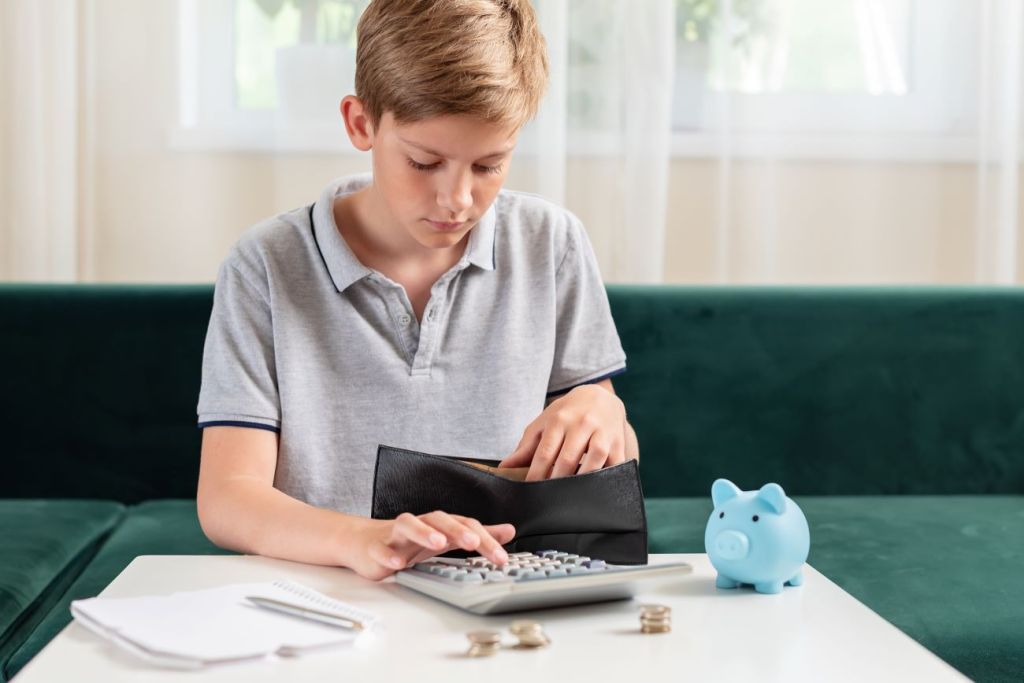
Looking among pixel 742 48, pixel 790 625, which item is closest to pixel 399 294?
A: pixel 790 625

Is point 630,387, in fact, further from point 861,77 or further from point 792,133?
point 861,77

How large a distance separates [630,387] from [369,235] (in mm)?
708

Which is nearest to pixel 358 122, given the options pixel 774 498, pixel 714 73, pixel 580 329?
pixel 580 329

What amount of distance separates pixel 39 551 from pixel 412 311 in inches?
22.9

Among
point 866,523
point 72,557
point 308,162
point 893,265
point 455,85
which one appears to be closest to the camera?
point 455,85

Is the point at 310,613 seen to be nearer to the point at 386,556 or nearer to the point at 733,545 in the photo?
the point at 386,556

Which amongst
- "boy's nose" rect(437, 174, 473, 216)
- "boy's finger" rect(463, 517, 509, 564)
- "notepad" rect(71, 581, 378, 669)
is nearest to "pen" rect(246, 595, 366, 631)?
"notepad" rect(71, 581, 378, 669)

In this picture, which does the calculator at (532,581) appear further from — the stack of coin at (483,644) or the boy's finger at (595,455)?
the boy's finger at (595,455)

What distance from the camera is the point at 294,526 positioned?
92 centimetres

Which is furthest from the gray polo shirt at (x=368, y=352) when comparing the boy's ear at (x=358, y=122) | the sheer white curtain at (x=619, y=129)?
the sheer white curtain at (x=619, y=129)

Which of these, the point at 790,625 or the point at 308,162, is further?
the point at 308,162

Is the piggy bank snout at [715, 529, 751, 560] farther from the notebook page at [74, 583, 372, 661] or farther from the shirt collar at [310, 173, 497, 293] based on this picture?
the shirt collar at [310, 173, 497, 293]

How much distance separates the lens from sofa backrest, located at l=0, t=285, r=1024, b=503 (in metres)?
1.85

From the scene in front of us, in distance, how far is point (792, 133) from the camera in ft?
7.39
